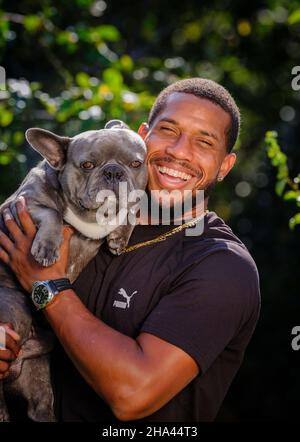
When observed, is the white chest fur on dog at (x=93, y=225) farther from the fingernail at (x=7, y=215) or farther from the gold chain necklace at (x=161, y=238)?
the fingernail at (x=7, y=215)

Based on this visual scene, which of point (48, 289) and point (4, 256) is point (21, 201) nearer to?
point (4, 256)

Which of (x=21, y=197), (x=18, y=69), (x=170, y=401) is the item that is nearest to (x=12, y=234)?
(x=21, y=197)

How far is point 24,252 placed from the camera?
118 inches

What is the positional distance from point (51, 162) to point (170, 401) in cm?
130

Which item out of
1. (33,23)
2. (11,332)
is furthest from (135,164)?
(33,23)

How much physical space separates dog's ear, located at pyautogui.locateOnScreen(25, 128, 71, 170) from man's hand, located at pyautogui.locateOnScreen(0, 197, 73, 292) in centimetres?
26

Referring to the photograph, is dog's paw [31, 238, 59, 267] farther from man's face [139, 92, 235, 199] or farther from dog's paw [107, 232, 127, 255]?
man's face [139, 92, 235, 199]

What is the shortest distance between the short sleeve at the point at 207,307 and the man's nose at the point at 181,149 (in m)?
0.61

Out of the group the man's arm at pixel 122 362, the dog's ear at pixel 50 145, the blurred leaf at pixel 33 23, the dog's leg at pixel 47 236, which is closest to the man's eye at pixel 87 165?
the dog's ear at pixel 50 145

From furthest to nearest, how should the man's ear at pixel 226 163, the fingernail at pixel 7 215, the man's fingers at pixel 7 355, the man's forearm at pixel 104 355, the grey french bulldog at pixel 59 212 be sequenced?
the man's ear at pixel 226 163 → the fingernail at pixel 7 215 → the grey french bulldog at pixel 59 212 → the man's fingers at pixel 7 355 → the man's forearm at pixel 104 355

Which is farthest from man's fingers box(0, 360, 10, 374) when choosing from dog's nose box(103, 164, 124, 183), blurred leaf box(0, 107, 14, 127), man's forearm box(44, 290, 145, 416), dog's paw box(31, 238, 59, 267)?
blurred leaf box(0, 107, 14, 127)

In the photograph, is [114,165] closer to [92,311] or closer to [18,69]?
[92,311]

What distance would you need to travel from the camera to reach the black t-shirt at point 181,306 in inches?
107

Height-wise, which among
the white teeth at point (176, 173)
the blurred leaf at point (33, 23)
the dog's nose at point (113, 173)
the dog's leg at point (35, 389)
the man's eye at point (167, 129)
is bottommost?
the dog's leg at point (35, 389)
